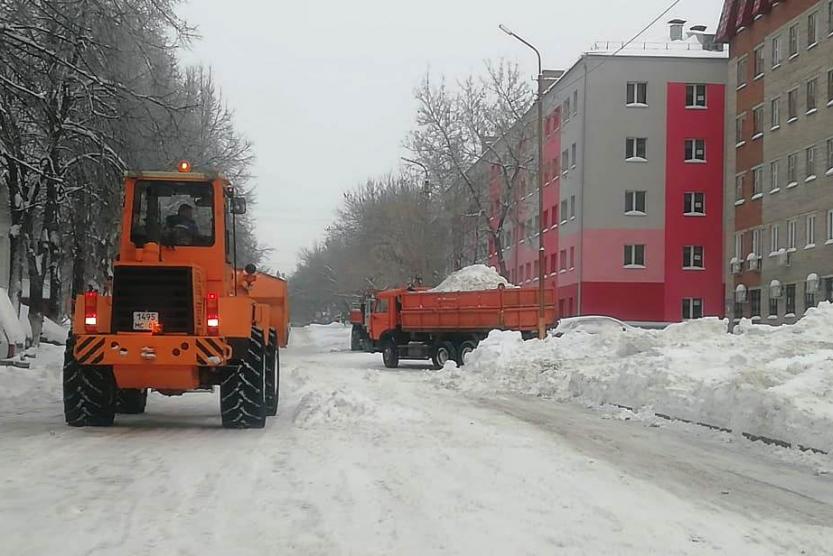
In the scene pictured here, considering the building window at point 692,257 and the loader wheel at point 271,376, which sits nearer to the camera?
the loader wheel at point 271,376

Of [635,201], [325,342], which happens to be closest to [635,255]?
Result: [635,201]

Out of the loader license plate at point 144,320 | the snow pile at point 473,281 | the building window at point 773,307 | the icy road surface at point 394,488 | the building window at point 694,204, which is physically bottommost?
the icy road surface at point 394,488

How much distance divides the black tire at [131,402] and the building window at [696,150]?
46.8 metres

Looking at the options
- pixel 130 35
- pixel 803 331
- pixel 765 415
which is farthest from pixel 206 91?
pixel 765 415

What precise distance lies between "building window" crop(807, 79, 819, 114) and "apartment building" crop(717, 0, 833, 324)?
0.14ft

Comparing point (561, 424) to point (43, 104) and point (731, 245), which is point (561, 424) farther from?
point (731, 245)

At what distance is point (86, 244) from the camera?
28234 millimetres

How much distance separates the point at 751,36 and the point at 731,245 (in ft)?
34.7

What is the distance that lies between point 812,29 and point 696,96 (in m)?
13.4

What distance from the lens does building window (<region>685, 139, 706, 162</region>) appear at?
186 feet

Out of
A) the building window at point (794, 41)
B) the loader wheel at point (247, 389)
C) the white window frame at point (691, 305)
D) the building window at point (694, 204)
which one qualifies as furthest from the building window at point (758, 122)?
the loader wheel at point (247, 389)

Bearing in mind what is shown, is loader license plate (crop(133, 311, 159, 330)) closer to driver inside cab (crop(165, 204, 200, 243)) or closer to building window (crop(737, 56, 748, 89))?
driver inside cab (crop(165, 204, 200, 243))

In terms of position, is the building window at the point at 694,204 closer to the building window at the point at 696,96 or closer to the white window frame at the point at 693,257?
the white window frame at the point at 693,257

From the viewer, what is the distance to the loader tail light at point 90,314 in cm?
1227
